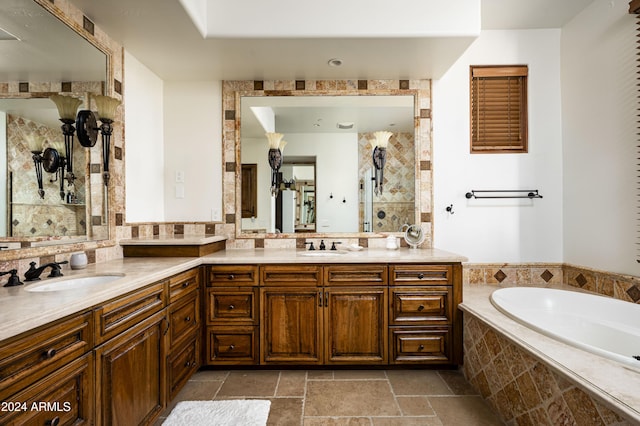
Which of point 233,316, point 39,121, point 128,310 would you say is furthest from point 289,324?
point 39,121

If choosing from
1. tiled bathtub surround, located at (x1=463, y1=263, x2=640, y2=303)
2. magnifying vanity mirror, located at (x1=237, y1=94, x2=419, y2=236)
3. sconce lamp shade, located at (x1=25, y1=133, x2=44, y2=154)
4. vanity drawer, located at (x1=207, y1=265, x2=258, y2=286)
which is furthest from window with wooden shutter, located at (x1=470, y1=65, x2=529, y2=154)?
sconce lamp shade, located at (x1=25, y1=133, x2=44, y2=154)

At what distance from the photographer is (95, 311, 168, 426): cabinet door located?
132 cm

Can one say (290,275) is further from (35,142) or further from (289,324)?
(35,142)

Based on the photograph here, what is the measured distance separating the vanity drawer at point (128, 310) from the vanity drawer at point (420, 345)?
1.60 metres

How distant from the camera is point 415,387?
85.7 inches

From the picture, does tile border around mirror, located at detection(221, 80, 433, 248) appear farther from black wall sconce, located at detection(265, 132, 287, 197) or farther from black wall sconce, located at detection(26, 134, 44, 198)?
black wall sconce, located at detection(26, 134, 44, 198)

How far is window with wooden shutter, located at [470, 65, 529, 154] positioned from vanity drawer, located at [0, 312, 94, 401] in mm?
3079

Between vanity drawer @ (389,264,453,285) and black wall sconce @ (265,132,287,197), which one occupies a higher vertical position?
black wall sconce @ (265,132,287,197)

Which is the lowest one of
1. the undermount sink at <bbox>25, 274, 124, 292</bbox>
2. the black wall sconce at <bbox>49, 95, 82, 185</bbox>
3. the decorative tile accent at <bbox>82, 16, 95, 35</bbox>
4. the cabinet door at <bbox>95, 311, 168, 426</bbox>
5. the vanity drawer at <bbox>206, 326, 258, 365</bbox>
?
the vanity drawer at <bbox>206, 326, 258, 365</bbox>

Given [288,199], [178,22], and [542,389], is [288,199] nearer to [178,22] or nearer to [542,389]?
[178,22]

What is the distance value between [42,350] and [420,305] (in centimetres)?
213

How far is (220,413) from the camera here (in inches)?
73.5

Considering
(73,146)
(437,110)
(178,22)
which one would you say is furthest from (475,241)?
(73,146)

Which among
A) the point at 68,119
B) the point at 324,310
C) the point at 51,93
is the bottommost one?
the point at 324,310
